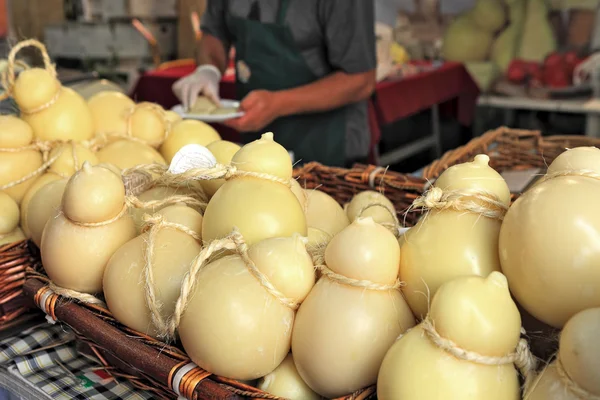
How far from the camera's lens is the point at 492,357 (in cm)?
47

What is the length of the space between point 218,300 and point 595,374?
1.04ft

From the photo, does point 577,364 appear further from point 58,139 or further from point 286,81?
point 286,81

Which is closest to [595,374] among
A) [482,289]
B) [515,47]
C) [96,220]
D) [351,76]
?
[482,289]

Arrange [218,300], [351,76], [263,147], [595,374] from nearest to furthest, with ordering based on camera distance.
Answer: [595,374], [218,300], [263,147], [351,76]

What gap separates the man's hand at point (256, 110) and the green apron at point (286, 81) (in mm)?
144

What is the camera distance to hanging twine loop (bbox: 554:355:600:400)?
1.38 feet

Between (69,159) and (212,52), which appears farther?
(212,52)

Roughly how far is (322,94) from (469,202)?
1.14 meters

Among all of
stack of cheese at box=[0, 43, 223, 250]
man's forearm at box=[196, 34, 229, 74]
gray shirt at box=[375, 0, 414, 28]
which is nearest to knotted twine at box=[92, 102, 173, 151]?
stack of cheese at box=[0, 43, 223, 250]

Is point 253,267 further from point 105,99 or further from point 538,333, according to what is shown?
point 105,99

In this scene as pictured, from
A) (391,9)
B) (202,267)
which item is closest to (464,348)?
(202,267)

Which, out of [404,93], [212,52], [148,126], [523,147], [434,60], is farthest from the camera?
[434,60]

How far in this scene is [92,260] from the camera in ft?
2.31

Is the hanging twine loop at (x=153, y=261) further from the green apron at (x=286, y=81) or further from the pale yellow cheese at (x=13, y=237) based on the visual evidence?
the green apron at (x=286, y=81)
